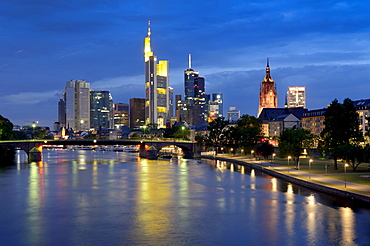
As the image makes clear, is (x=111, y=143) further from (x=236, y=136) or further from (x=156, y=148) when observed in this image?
(x=236, y=136)

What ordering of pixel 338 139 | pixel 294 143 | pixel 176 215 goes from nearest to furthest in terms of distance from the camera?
pixel 176 215 → pixel 338 139 → pixel 294 143

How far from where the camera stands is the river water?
42.0 metres

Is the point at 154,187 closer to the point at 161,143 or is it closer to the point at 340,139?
the point at 340,139

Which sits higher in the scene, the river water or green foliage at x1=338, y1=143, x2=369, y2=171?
green foliage at x1=338, y1=143, x2=369, y2=171

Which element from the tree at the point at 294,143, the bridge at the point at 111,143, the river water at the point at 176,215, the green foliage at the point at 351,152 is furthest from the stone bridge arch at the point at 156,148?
the green foliage at the point at 351,152

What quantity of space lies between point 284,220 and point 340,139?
49.2m

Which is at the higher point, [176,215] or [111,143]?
[111,143]

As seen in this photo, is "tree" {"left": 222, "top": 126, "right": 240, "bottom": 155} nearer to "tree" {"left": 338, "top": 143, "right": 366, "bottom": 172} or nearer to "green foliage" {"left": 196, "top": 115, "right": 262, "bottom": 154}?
"green foliage" {"left": 196, "top": 115, "right": 262, "bottom": 154}

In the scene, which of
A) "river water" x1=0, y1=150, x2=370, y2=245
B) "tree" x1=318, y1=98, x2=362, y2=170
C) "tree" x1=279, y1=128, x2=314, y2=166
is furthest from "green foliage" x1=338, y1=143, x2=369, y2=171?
"tree" x1=279, y1=128, x2=314, y2=166

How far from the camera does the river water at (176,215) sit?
4203cm

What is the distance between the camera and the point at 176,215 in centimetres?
5259

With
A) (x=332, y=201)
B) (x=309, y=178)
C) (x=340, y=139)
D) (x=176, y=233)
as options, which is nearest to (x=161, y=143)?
(x=340, y=139)

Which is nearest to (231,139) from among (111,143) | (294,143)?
(111,143)

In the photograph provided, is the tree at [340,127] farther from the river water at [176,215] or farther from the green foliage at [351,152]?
the river water at [176,215]
